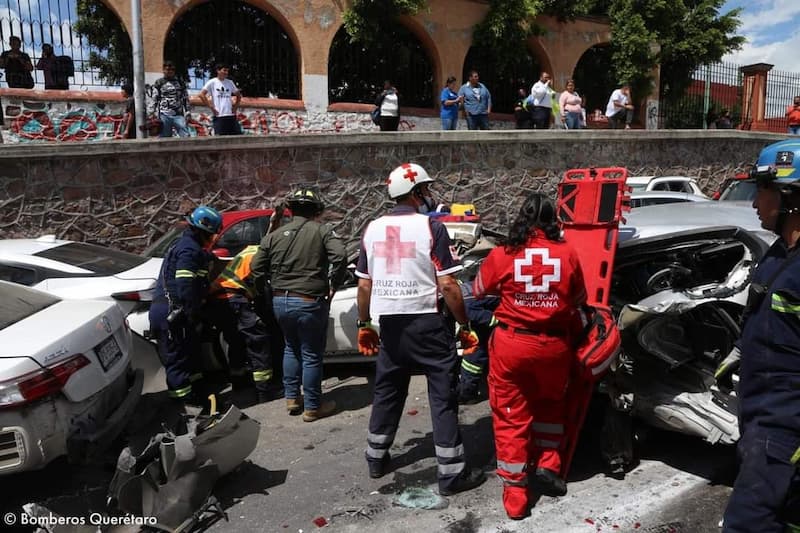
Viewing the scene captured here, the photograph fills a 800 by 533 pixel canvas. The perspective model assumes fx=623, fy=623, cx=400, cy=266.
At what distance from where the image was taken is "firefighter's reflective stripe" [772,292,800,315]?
2203 mm

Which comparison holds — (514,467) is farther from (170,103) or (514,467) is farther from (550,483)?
(170,103)

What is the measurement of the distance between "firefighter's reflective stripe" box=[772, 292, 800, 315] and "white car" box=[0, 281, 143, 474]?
11.5ft

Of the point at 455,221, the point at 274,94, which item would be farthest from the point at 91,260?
the point at 274,94

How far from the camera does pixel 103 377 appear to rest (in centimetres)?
387

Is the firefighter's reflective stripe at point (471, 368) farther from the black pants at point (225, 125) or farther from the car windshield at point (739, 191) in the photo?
the black pants at point (225, 125)

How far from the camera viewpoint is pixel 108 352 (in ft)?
13.3

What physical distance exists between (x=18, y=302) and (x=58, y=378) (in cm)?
97

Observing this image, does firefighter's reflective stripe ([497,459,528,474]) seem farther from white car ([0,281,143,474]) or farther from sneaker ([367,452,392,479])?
white car ([0,281,143,474])

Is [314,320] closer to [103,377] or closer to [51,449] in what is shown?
[103,377]

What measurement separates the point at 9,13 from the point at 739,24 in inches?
746

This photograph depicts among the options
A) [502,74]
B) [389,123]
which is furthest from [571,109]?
[389,123]

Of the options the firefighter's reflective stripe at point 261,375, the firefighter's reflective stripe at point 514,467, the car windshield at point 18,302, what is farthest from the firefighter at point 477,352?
the car windshield at point 18,302

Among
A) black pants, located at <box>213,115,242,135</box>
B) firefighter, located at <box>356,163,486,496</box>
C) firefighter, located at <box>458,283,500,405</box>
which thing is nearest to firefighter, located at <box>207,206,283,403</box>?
firefighter, located at <box>458,283,500,405</box>

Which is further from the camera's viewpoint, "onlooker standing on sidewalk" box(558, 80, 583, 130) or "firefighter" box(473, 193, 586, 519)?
"onlooker standing on sidewalk" box(558, 80, 583, 130)
